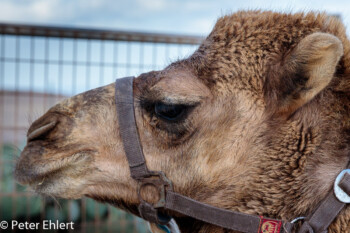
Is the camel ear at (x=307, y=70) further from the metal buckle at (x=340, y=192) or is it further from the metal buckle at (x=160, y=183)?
the metal buckle at (x=160, y=183)

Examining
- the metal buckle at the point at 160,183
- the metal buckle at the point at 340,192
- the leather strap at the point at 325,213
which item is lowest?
the metal buckle at the point at 160,183

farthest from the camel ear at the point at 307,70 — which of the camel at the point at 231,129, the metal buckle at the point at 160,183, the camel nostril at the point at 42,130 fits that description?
the camel nostril at the point at 42,130

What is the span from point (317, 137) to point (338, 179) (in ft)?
0.88

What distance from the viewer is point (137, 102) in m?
2.68

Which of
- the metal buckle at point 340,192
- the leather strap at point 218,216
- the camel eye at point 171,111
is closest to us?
the metal buckle at point 340,192

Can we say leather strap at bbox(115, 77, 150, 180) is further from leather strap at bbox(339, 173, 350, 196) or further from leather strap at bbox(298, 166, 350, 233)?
leather strap at bbox(339, 173, 350, 196)

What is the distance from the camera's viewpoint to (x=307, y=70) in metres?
2.37

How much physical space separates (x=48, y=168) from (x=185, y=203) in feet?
2.96

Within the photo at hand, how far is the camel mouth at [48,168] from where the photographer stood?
2592 mm

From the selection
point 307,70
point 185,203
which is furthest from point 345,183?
point 185,203

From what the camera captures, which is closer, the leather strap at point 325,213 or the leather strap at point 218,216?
the leather strap at point 325,213

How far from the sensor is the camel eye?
2506 mm

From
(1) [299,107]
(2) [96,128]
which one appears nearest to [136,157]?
(2) [96,128]

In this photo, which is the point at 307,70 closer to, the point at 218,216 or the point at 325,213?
the point at 325,213
